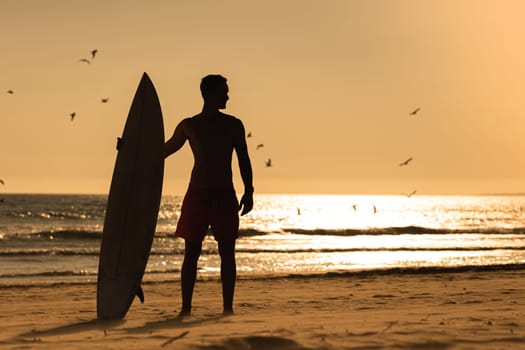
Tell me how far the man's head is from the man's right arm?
0.28m

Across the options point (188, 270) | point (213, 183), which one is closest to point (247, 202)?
point (213, 183)

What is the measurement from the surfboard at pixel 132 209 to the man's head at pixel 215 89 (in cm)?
61

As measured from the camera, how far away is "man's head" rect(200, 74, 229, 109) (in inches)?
235

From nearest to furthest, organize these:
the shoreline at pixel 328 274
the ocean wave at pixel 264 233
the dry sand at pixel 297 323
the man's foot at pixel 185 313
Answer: the dry sand at pixel 297 323 < the man's foot at pixel 185 313 < the shoreline at pixel 328 274 < the ocean wave at pixel 264 233

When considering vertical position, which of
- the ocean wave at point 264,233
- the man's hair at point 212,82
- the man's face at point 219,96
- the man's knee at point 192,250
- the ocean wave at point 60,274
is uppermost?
the man's hair at point 212,82

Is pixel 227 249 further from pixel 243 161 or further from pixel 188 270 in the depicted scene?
pixel 243 161

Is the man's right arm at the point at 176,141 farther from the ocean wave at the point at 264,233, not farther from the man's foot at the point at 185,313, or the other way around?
the ocean wave at the point at 264,233

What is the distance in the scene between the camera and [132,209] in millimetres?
6328

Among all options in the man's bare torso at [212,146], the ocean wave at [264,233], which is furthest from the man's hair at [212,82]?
the ocean wave at [264,233]

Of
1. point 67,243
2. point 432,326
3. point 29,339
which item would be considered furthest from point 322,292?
point 67,243

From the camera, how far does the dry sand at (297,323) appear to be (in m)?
4.64

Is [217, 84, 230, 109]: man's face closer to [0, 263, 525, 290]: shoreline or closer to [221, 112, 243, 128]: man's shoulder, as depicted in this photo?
[221, 112, 243, 128]: man's shoulder

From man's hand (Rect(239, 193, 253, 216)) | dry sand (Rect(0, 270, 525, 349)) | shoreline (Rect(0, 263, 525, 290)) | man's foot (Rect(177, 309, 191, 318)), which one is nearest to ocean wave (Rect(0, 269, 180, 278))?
shoreline (Rect(0, 263, 525, 290))

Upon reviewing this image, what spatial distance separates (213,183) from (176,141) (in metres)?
0.48
